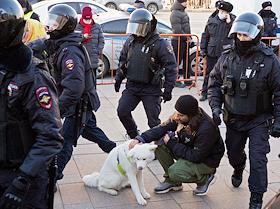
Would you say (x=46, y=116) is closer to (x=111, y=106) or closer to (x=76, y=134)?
(x=76, y=134)

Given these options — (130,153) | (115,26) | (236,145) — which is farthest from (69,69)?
(115,26)

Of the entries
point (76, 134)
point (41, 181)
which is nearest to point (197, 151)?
point (76, 134)

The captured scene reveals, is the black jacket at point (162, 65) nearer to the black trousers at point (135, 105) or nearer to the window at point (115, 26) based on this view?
the black trousers at point (135, 105)

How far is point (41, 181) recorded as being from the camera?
9.53 feet

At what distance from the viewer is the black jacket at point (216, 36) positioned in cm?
855

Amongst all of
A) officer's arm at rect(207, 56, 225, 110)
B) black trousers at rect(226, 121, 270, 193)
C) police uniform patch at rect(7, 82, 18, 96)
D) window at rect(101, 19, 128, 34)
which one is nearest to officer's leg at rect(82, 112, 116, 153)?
officer's arm at rect(207, 56, 225, 110)

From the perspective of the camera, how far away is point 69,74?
4.49 metres

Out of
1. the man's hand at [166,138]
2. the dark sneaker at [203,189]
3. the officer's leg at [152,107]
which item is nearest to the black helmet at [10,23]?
the man's hand at [166,138]

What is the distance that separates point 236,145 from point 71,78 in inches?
65.1

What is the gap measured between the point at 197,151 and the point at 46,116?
2189 mm

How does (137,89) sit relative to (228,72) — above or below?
below

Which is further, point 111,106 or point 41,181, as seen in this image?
point 111,106

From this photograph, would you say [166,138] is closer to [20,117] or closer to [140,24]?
[140,24]

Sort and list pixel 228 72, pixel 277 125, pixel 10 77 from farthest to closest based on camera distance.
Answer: pixel 228 72 → pixel 277 125 → pixel 10 77
